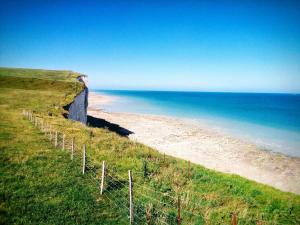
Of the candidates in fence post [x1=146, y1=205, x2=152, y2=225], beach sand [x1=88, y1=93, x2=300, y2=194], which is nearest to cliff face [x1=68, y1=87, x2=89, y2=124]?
beach sand [x1=88, y1=93, x2=300, y2=194]

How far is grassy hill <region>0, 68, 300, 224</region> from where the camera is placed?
38.9 ft

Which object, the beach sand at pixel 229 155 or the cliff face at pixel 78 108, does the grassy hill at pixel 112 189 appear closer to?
the beach sand at pixel 229 155

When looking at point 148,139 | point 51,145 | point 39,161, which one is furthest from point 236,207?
point 148,139

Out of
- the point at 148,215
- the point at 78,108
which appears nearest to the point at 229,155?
the point at 148,215

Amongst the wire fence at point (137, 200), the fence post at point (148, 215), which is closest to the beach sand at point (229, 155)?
the wire fence at point (137, 200)

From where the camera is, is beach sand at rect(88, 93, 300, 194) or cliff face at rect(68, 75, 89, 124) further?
cliff face at rect(68, 75, 89, 124)

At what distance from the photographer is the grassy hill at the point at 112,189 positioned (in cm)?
1186

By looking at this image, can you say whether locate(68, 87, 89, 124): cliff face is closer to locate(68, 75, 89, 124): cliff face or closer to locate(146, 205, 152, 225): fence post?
locate(68, 75, 89, 124): cliff face

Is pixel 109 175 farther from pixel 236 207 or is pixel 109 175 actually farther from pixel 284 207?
pixel 284 207

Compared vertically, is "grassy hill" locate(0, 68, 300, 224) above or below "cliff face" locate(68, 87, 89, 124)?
below

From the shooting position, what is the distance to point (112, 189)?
1462 centimetres

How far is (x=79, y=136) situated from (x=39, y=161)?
27.9 feet

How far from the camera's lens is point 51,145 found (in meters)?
21.2

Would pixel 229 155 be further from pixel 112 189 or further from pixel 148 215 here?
pixel 148 215
